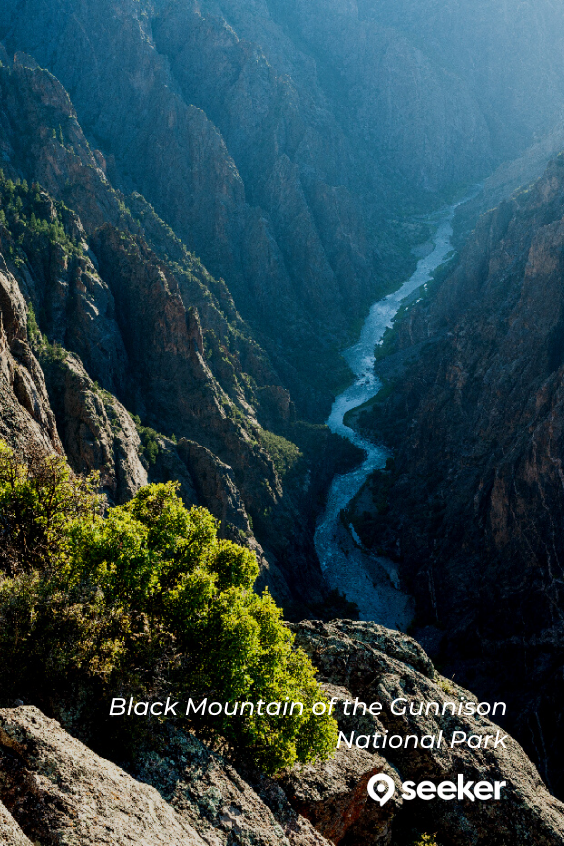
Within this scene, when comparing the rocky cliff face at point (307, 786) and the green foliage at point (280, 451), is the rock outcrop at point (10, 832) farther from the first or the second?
the green foliage at point (280, 451)

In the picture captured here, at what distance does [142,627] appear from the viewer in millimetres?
16062

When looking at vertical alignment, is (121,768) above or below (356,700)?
below

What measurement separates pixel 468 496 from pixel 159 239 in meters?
73.7

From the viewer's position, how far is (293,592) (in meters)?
64.2

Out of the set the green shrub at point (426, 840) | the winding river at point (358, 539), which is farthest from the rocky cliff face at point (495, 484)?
the green shrub at point (426, 840)

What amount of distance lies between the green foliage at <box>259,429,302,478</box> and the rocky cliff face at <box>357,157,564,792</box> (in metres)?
11.7

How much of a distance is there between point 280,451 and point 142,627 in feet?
236

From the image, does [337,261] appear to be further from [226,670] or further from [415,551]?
[226,670]

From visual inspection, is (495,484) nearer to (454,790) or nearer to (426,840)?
(454,790)

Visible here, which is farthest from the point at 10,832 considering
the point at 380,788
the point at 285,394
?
the point at 285,394

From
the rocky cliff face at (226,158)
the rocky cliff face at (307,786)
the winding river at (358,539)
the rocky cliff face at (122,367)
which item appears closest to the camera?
the rocky cliff face at (307,786)

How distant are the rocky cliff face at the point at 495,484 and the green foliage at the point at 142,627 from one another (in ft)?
109

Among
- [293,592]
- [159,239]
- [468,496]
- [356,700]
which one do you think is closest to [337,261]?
[159,239]

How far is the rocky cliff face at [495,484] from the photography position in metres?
52.8
